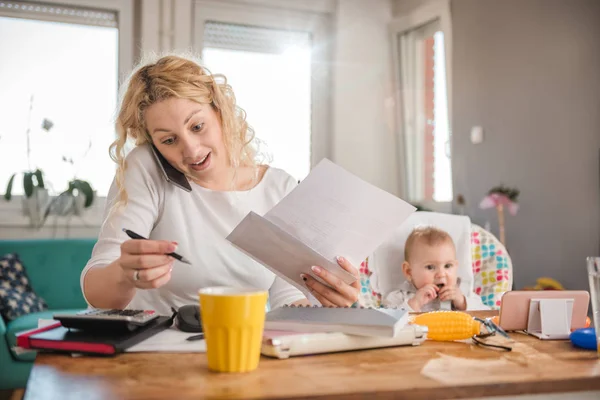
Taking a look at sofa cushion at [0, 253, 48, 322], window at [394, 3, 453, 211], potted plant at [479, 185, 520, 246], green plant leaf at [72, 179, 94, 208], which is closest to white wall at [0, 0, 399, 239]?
window at [394, 3, 453, 211]

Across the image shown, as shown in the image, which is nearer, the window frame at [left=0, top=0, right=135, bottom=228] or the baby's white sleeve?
the baby's white sleeve

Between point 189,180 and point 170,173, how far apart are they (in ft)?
0.25

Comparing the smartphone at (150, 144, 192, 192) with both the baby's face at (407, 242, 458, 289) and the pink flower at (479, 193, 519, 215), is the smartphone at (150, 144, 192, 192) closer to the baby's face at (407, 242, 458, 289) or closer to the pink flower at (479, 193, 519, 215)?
the baby's face at (407, 242, 458, 289)

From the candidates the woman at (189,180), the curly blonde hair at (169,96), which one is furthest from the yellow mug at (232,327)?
the curly blonde hair at (169,96)

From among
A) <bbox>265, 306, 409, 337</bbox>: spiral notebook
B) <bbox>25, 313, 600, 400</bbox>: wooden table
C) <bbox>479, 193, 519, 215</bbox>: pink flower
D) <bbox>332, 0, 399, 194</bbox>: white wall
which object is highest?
<bbox>332, 0, 399, 194</bbox>: white wall

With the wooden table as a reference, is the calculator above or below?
above

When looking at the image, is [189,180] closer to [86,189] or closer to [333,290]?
[333,290]

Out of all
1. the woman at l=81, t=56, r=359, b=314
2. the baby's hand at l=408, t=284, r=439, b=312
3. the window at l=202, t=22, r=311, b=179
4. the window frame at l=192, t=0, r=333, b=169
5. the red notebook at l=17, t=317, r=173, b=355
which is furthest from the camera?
the window frame at l=192, t=0, r=333, b=169

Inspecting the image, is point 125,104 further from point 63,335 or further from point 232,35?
point 232,35

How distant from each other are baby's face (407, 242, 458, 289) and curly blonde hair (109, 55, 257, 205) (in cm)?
71

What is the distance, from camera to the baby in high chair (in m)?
1.84

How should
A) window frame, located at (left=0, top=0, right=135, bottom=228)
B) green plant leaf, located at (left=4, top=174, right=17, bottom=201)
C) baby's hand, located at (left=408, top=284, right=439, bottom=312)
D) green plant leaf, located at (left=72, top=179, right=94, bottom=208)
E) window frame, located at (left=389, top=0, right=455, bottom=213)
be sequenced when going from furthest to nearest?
window frame, located at (left=389, top=0, right=455, bottom=213) → window frame, located at (left=0, top=0, right=135, bottom=228) → green plant leaf, located at (left=72, top=179, right=94, bottom=208) → green plant leaf, located at (left=4, top=174, right=17, bottom=201) → baby's hand, located at (left=408, top=284, right=439, bottom=312)

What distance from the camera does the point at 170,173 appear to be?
4.50 feet

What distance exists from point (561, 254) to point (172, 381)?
125 inches
